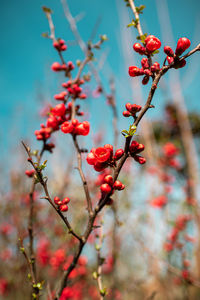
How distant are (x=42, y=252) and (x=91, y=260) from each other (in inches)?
50.7

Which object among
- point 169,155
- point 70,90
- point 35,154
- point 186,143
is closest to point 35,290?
point 35,154

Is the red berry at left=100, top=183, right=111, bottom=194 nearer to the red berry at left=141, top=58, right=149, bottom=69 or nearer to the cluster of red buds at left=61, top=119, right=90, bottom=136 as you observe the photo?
the cluster of red buds at left=61, top=119, right=90, bottom=136

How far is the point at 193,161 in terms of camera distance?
6.61 metres

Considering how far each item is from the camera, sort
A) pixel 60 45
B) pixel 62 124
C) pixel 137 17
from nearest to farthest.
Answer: pixel 137 17 < pixel 62 124 < pixel 60 45

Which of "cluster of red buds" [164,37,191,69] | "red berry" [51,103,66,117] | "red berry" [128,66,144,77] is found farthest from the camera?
"red berry" [51,103,66,117]

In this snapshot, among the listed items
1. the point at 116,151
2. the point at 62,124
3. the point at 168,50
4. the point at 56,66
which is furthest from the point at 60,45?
the point at 116,151

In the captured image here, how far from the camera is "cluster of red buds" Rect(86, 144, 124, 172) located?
955mm

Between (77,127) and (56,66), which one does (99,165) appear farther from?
(56,66)

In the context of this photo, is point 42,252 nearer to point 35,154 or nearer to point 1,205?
point 1,205

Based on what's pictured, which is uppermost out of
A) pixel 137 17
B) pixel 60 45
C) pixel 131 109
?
pixel 60 45

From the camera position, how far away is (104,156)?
0.96 m

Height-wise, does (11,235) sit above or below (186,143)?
below

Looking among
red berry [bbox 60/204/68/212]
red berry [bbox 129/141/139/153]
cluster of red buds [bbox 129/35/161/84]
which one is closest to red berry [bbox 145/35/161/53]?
cluster of red buds [bbox 129/35/161/84]

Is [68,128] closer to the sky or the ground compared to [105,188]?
closer to the sky
